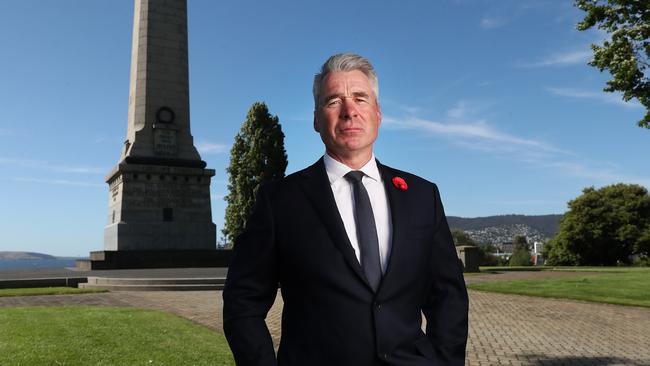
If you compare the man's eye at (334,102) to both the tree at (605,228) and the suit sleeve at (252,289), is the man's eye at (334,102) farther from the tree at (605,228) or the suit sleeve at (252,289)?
the tree at (605,228)

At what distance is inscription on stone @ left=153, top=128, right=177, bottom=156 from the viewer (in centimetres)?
2973

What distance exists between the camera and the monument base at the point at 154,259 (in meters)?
27.1

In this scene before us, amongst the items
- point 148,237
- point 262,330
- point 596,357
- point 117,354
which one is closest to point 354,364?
point 262,330

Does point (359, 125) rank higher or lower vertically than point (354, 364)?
higher

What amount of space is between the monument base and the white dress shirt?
26541mm

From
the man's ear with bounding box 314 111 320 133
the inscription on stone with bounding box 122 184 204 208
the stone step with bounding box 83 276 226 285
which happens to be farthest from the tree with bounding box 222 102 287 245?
the man's ear with bounding box 314 111 320 133

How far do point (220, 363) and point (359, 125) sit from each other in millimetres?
6251

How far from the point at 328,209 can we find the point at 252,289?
1.73ft

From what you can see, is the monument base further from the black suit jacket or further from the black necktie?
the black necktie

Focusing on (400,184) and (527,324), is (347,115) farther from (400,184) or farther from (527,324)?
(527,324)

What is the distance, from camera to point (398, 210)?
8.87ft

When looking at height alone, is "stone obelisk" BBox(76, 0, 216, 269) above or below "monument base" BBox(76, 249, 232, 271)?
above

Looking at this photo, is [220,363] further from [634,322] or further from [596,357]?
[634,322]

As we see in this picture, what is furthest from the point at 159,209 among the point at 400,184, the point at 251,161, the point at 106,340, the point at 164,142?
the point at 400,184
